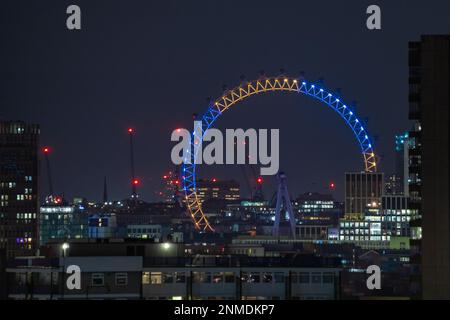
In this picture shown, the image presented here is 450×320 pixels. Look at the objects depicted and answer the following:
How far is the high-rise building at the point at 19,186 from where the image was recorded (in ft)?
527

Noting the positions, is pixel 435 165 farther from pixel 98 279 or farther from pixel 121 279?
pixel 98 279

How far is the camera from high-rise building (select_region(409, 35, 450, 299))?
49812 millimetres

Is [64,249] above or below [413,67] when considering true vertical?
below

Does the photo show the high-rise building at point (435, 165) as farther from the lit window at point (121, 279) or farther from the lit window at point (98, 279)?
the lit window at point (98, 279)

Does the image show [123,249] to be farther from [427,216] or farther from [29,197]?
[29,197]

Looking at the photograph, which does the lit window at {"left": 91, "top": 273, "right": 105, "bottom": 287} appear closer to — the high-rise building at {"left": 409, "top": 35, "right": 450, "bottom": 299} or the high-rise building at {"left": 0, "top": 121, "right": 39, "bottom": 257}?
the high-rise building at {"left": 409, "top": 35, "right": 450, "bottom": 299}

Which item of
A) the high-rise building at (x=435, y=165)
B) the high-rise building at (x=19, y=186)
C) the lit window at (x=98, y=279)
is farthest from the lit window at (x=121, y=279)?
the high-rise building at (x=19, y=186)

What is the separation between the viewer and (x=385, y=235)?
184m

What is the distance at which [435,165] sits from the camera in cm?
4997

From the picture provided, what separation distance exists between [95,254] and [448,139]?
14877 mm

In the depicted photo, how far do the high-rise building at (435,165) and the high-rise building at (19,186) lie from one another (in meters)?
102

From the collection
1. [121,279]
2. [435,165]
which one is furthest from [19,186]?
[435,165]
